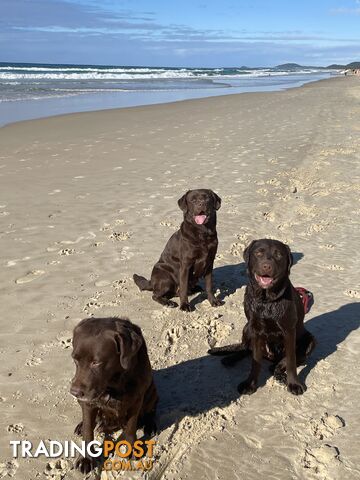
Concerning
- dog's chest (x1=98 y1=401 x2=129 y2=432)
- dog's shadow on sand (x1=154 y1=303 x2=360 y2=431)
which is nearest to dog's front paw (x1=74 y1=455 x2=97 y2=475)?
dog's chest (x1=98 y1=401 x2=129 y2=432)

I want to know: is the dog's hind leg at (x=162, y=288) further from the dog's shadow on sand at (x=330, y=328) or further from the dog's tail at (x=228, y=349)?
the dog's shadow on sand at (x=330, y=328)

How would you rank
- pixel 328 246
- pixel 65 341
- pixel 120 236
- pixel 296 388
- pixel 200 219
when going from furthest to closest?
pixel 120 236 → pixel 328 246 → pixel 200 219 → pixel 65 341 → pixel 296 388

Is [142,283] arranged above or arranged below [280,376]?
above

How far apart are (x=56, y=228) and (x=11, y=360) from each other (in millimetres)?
3695

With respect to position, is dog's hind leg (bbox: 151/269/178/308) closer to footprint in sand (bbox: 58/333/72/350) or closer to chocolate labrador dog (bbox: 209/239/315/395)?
footprint in sand (bbox: 58/333/72/350)

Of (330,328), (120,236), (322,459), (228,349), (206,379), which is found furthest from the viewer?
(120,236)

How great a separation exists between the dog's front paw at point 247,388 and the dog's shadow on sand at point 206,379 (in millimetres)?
50

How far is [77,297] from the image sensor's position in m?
5.67

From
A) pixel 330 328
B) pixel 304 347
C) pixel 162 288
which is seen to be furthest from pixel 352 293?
pixel 162 288

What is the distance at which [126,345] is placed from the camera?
2852mm

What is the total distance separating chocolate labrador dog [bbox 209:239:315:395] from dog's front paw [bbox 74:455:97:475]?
4.54 ft

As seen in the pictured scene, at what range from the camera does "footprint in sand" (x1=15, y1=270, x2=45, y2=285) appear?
602cm

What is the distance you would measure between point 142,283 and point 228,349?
5.42 ft

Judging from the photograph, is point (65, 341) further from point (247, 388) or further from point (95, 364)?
point (95, 364)
